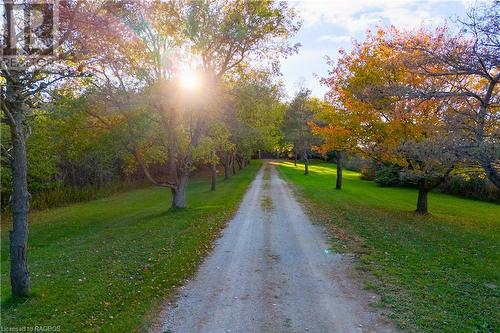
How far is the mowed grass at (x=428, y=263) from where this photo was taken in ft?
22.5

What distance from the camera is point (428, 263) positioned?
10344 mm

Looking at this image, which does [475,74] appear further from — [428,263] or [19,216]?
[19,216]

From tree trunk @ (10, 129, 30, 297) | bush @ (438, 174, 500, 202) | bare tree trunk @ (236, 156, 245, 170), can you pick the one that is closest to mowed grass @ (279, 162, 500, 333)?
tree trunk @ (10, 129, 30, 297)

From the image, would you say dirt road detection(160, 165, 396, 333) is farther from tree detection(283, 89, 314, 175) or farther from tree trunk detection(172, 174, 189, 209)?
tree detection(283, 89, 314, 175)

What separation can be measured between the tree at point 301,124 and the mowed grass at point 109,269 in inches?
1369

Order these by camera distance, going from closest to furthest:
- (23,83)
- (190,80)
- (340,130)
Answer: (23,83), (190,80), (340,130)

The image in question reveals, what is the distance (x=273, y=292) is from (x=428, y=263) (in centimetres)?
487

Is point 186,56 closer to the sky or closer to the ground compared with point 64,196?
closer to the sky

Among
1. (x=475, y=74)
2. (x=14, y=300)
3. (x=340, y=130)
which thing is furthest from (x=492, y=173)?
(x=340, y=130)

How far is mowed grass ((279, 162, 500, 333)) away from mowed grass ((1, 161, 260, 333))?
14.6ft

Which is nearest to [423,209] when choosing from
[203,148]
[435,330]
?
[203,148]

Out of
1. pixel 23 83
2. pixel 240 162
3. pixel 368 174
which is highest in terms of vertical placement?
pixel 23 83

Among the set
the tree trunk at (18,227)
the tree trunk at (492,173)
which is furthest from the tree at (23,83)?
the tree trunk at (492,173)

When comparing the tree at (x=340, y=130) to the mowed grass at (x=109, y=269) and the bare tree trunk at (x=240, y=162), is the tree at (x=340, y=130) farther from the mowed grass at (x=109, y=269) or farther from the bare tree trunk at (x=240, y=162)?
the bare tree trunk at (x=240, y=162)
